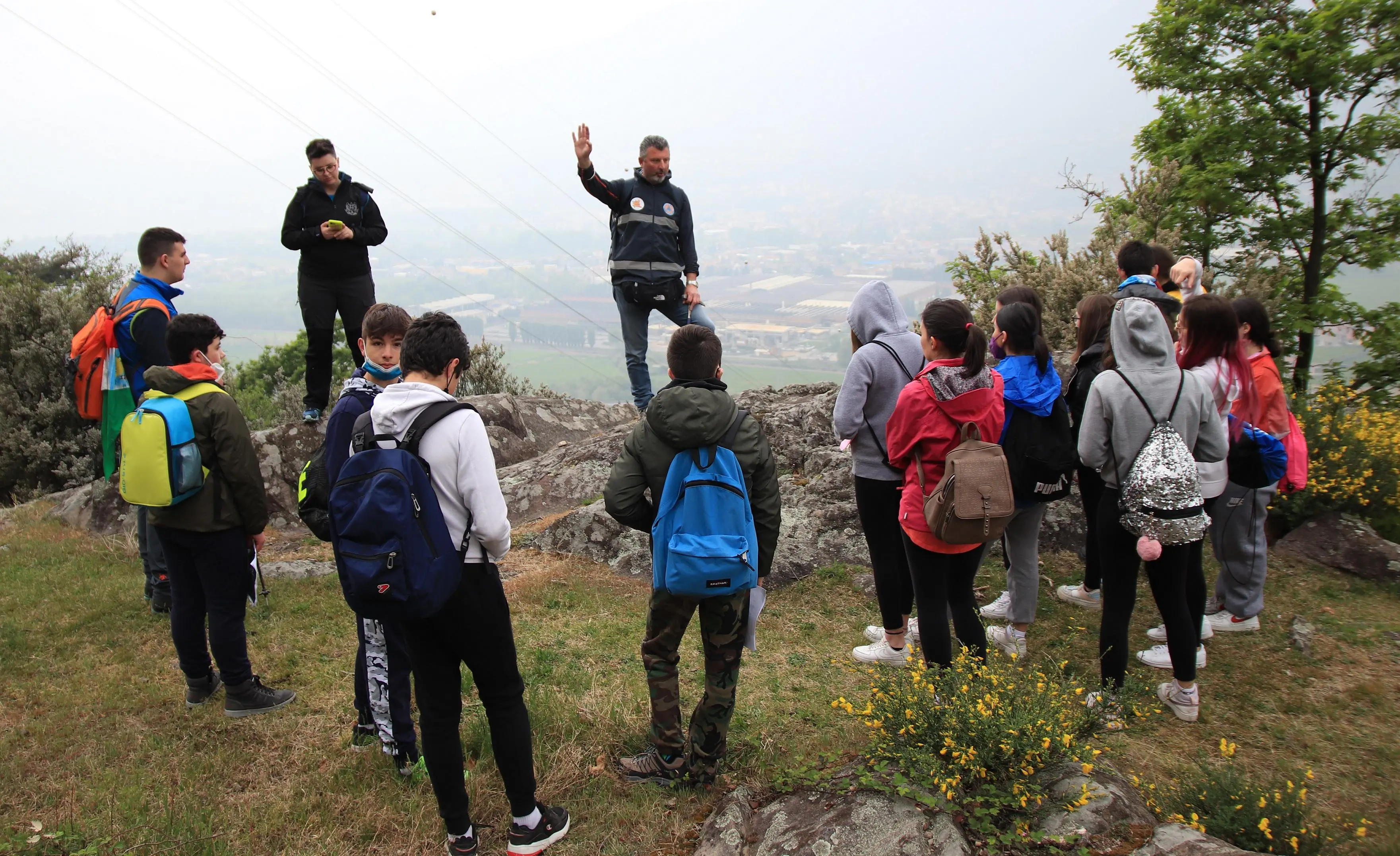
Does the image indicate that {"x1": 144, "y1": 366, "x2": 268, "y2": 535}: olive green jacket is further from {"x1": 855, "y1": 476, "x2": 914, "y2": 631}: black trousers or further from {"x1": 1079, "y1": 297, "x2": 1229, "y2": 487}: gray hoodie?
{"x1": 1079, "y1": 297, "x2": 1229, "y2": 487}: gray hoodie

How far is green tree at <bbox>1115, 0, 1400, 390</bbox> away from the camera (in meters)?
12.3

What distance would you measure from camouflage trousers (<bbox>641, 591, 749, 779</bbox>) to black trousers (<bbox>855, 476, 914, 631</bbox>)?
49.8 inches

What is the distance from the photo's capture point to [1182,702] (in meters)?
4.10

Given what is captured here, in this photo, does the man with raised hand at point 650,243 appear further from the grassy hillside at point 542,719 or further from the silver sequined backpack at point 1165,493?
the silver sequined backpack at point 1165,493

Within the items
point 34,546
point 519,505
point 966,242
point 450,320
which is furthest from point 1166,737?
point 966,242

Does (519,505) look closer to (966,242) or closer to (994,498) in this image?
(994,498)

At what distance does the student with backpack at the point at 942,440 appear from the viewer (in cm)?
369

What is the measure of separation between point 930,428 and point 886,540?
0.93 m

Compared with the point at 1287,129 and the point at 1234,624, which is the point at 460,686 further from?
the point at 1287,129

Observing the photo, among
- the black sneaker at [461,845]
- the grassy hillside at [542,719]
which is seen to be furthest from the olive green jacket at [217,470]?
the black sneaker at [461,845]

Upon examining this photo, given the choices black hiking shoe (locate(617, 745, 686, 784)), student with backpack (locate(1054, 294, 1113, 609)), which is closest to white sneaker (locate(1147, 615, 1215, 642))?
student with backpack (locate(1054, 294, 1113, 609))

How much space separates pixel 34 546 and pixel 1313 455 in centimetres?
1178

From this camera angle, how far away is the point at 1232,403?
4504 millimetres

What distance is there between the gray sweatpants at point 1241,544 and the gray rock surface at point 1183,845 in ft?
8.91
